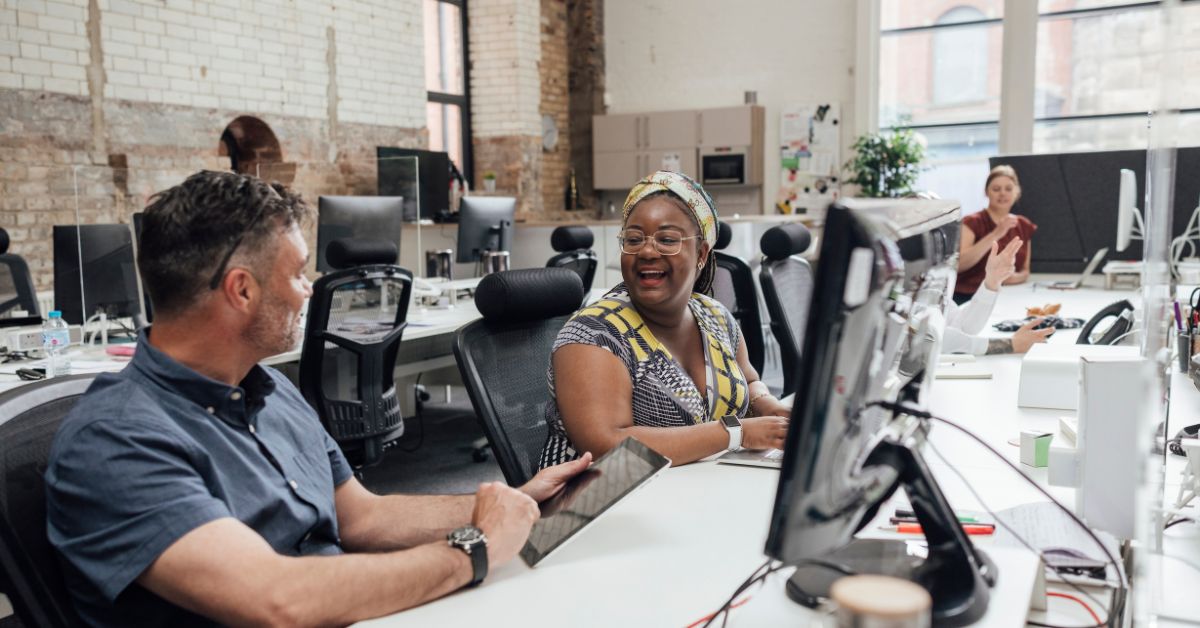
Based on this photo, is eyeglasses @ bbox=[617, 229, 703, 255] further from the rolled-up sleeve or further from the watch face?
the rolled-up sleeve

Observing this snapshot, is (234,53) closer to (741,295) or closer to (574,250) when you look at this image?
(574,250)

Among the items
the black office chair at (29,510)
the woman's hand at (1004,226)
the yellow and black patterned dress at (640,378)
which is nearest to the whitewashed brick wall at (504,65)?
the woman's hand at (1004,226)

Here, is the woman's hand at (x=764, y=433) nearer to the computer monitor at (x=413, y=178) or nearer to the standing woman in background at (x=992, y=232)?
the standing woman in background at (x=992, y=232)

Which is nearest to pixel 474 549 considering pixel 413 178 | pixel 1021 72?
pixel 413 178

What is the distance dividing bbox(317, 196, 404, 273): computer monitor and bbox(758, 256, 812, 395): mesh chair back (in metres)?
1.95

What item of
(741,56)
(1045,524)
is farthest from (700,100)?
(1045,524)

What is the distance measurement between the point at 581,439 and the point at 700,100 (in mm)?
8362

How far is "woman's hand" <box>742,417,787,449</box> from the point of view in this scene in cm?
174

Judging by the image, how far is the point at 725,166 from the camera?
9328 mm

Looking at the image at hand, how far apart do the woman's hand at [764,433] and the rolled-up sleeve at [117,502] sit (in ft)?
3.12

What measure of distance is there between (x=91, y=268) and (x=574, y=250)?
2.05 m

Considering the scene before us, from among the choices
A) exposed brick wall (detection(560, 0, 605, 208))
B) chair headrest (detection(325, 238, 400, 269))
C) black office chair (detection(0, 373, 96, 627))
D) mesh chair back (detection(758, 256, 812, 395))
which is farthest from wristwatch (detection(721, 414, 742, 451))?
exposed brick wall (detection(560, 0, 605, 208))

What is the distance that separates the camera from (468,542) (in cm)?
121

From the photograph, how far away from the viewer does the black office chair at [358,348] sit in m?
3.29
